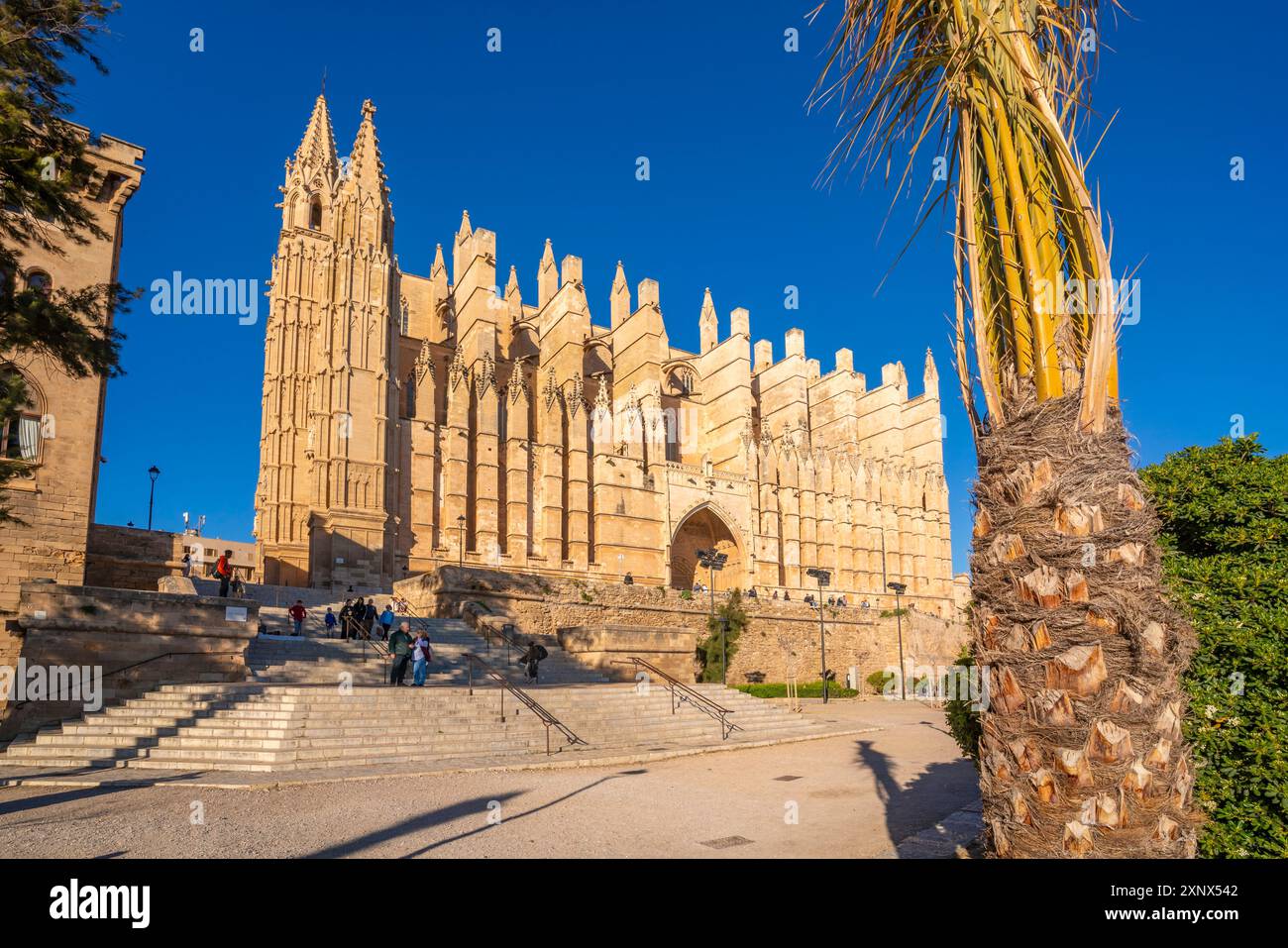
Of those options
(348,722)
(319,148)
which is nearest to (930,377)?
(319,148)

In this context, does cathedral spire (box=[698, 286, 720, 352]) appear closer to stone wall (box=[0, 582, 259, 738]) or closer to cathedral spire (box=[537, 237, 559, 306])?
cathedral spire (box=[537, 237, 559, 306])

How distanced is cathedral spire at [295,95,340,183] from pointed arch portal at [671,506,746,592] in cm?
2022

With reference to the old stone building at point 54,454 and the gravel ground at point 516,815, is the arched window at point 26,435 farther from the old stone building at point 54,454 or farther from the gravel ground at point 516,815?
the gravel ground at point 516,815

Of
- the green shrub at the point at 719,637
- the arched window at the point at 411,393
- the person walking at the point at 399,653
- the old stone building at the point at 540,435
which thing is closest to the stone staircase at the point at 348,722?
the person walking at the point at 399,653

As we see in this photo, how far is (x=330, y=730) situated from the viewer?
429 inches

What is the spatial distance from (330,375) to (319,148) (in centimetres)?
970

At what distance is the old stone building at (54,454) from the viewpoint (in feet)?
49.8

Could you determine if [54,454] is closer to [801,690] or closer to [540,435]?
[540,435]

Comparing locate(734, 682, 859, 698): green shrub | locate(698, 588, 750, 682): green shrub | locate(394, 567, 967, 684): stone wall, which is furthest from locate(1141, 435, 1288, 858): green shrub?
locate(698, 588, 750, 682): green shrub

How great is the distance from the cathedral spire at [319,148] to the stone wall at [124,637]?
22323 mm

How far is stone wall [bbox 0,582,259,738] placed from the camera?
1168 centimetres
